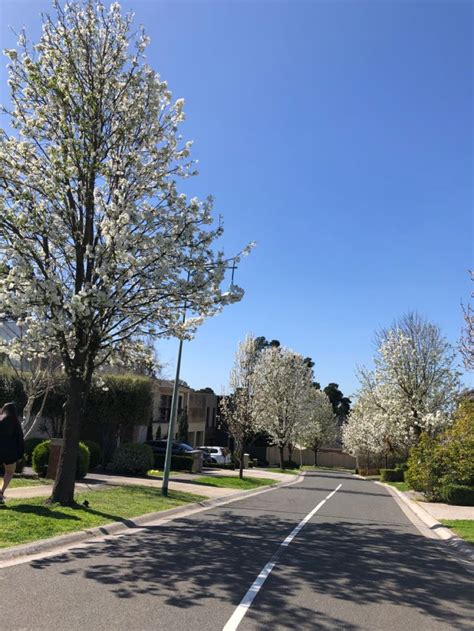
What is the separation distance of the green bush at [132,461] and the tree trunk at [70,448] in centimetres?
1150

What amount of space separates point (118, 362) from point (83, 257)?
3.23m

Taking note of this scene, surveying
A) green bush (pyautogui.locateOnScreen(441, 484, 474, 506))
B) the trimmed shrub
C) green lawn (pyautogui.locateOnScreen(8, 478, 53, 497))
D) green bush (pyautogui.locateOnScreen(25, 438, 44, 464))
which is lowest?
the trimmed shrub

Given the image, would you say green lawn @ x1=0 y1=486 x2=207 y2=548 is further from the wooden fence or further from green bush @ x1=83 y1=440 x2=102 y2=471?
the wooden fence

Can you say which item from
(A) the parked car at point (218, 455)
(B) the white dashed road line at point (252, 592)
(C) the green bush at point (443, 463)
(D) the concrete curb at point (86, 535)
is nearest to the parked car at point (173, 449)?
(A) the parked car at point (218, 455)

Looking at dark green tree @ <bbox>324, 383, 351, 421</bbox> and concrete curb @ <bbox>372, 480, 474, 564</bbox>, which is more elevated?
dark green tree @ <bbox>324, 383, 351, 421</bbox>

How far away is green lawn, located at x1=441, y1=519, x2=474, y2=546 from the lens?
1161 centimetres

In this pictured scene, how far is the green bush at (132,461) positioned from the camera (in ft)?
74.5

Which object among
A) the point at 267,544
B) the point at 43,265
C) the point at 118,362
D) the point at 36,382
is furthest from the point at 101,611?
the point at 36,382

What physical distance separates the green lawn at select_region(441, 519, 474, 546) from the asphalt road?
1271 millimetres

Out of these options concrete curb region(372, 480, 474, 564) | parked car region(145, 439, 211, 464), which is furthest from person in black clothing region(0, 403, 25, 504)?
parked car region(145, 439, 211, 464)

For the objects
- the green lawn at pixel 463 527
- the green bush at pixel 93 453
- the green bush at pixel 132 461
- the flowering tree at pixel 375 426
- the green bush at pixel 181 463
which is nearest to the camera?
the green lawn at pixel 463 527

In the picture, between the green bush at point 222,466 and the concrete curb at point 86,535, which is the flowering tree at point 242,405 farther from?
the concrete curb at point 86,535

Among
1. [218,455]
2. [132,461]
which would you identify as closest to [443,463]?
[132,461]

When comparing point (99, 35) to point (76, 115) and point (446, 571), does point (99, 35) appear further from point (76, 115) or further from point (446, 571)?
point (446, 571)
